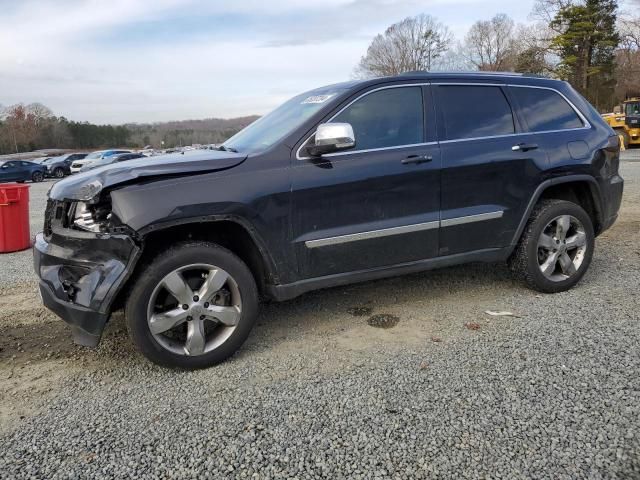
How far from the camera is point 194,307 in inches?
122

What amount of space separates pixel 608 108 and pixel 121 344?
6403 cm

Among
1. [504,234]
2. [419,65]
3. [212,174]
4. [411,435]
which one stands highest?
[419,65]

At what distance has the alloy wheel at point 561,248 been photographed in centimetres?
426

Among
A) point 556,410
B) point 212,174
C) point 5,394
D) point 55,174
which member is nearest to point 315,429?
point 556,410

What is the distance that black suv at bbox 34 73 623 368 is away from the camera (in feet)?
9.85

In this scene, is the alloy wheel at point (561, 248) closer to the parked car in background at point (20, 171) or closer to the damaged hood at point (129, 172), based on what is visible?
the damaged hood at point (129, 172)

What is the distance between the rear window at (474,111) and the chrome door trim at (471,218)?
0.63m

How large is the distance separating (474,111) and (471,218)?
89 cm

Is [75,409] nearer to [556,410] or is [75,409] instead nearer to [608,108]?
[556,410]

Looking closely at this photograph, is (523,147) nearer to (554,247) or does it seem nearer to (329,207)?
(554,247)

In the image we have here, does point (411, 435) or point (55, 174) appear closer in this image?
point (411, 435)

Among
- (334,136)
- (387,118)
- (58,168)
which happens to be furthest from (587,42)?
(334,136)

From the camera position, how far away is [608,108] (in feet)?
182

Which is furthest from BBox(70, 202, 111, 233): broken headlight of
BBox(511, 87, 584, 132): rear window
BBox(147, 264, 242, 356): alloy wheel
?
BBox(511, 87, 584, 132): rear window
